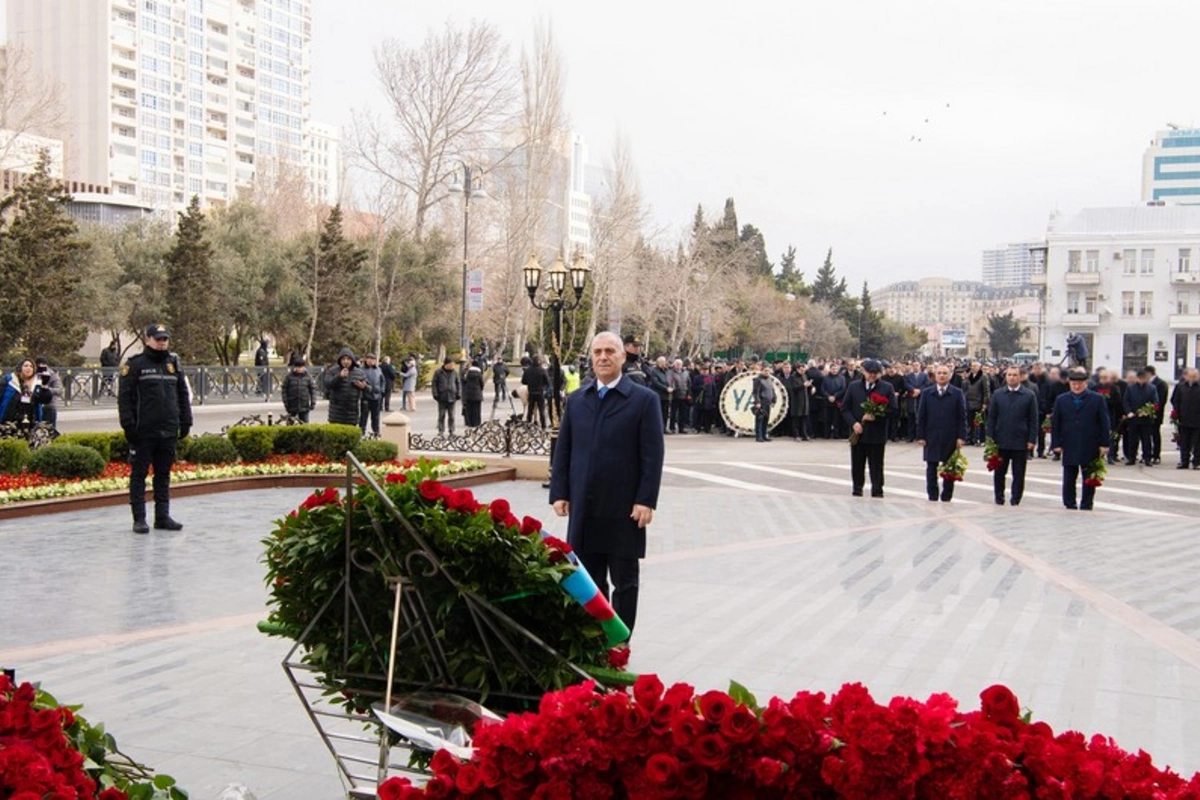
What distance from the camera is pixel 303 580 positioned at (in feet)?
12.3

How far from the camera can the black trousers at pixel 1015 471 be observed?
1387cm

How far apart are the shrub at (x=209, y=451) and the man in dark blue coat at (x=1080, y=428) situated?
10.3 m

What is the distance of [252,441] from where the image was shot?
605 inches

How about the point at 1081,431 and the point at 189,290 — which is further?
the point at 189,290

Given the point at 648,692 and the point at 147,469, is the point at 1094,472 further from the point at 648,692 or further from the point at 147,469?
the point at 648,692

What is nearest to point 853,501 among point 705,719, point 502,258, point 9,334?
point 705,719

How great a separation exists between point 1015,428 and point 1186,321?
76.0m

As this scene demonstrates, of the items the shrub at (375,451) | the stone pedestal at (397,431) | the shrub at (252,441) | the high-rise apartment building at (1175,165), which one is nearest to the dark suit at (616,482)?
the shrub at (375,451)

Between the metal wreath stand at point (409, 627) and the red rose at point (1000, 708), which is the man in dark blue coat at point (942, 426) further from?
the red rose at point (1000, 708)

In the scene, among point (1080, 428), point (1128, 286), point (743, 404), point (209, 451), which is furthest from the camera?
point (1128, 286)

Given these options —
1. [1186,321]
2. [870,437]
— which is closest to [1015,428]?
[870,437]

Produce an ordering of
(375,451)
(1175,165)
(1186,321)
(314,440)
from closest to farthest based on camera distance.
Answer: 1. (375,451)
2. (314,440)
3. (1186,321)
4. (1175,165)

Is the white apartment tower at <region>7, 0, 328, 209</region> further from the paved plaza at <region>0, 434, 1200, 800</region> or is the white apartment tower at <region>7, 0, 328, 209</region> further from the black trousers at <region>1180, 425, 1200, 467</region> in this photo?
the paved plaza at <region>0, 434, 1200, 800</region>

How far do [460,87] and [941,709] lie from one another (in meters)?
45.3
